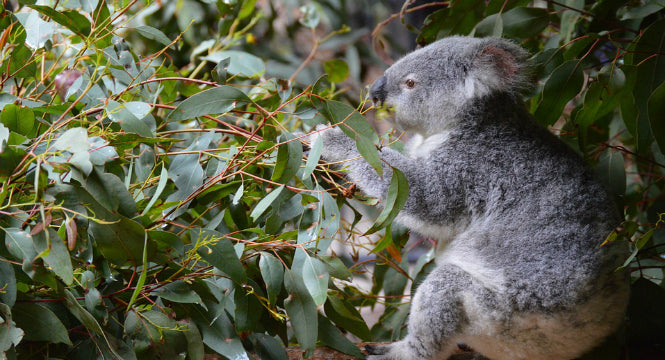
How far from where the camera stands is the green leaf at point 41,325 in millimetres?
1270

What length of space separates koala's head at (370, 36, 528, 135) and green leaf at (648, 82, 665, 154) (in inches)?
18.5

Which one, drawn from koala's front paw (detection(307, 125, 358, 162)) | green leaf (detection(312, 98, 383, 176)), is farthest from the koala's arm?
green leaf (detection(312, 98, 383, 176))

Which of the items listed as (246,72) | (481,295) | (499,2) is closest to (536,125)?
(499,2)

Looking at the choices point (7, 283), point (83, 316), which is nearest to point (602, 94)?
point (83, 316)

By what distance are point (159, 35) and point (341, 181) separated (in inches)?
30.4

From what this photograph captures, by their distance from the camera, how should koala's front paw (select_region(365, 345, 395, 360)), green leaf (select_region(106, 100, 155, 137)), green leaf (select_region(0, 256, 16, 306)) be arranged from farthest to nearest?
koala's front paw (select_region(365, 345, 395, 360)) → green leaf (select_region(106, 100, 155, 137)) → green leaf (select_region(0, 256, 16, 306))

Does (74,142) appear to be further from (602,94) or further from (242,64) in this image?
(602,94)

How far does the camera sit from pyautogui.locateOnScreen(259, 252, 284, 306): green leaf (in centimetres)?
150

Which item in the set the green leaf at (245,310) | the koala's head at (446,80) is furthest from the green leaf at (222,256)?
the koala's head at (446,80)

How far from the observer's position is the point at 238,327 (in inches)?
62.1

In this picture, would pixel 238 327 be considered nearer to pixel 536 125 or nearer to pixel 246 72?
pixel 246 72

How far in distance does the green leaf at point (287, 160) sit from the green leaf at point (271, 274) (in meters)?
0.21

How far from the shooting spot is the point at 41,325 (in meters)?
1.27

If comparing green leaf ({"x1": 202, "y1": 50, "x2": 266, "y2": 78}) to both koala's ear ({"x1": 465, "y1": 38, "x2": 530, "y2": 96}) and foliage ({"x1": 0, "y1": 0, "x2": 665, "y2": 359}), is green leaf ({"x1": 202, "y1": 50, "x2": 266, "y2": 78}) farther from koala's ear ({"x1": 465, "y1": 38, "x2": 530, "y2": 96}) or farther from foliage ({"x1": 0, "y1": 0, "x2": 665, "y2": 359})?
koala's ear ({"x1": 465, "y1": 38, "x2": 530, "y2": 96})
